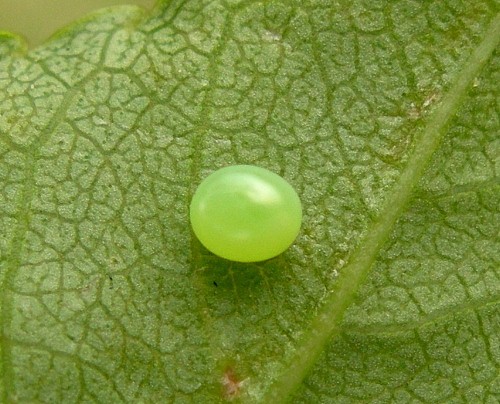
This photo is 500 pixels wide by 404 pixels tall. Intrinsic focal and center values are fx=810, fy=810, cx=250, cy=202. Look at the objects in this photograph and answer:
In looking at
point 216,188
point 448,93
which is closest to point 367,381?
point 216,188

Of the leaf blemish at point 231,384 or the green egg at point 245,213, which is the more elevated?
the green egg at point 245,213

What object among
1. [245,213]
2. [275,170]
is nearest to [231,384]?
[245,213]

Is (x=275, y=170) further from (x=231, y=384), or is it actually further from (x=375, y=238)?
(x=231, y=384)

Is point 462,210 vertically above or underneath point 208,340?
above

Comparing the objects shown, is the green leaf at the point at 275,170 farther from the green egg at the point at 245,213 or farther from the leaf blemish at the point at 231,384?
the green egg at the point at 245,213

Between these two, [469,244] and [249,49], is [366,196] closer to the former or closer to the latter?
[469,244]

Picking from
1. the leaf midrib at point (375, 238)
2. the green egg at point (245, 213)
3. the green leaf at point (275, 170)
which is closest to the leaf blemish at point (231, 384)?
the green leaf at point (275, 170)

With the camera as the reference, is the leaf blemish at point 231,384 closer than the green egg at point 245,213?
No
